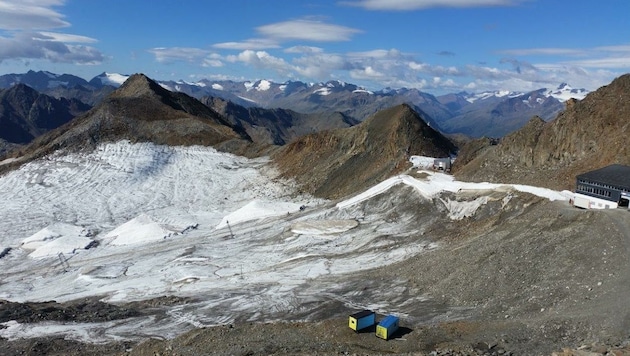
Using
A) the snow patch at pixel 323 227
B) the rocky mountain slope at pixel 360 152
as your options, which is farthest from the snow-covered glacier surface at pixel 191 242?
the rocky mountain slope at pixel 360 152

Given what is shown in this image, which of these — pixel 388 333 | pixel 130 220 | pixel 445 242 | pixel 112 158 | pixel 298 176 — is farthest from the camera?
pixel 112 158

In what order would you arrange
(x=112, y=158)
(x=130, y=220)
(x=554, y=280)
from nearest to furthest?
(x=554, y=280) < (x=130, y=220) < (x=112, y=158)

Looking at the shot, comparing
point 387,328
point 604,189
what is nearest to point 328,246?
Answer: point 387,328

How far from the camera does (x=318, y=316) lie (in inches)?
1129

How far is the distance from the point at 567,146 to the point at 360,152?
1035 inches

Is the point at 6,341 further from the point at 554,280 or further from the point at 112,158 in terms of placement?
the point at 112,158

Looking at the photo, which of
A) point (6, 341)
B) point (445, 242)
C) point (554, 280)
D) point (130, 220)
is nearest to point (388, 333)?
point (554, 280)

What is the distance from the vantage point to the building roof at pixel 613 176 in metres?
33.3

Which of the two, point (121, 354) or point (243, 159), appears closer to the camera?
point (121, 354)

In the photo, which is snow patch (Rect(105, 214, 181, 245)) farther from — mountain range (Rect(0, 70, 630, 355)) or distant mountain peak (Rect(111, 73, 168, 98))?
distant mountain peak (Rect(111, 73, 168, 98))

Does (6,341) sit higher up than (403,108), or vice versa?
(403,108)

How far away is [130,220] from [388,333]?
42561mm

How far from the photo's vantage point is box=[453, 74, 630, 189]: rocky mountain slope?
135 ft

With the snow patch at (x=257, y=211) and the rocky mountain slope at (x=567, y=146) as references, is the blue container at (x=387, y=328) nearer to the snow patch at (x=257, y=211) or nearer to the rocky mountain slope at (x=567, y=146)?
the rocky mountain slope at (x=567, y=146)
